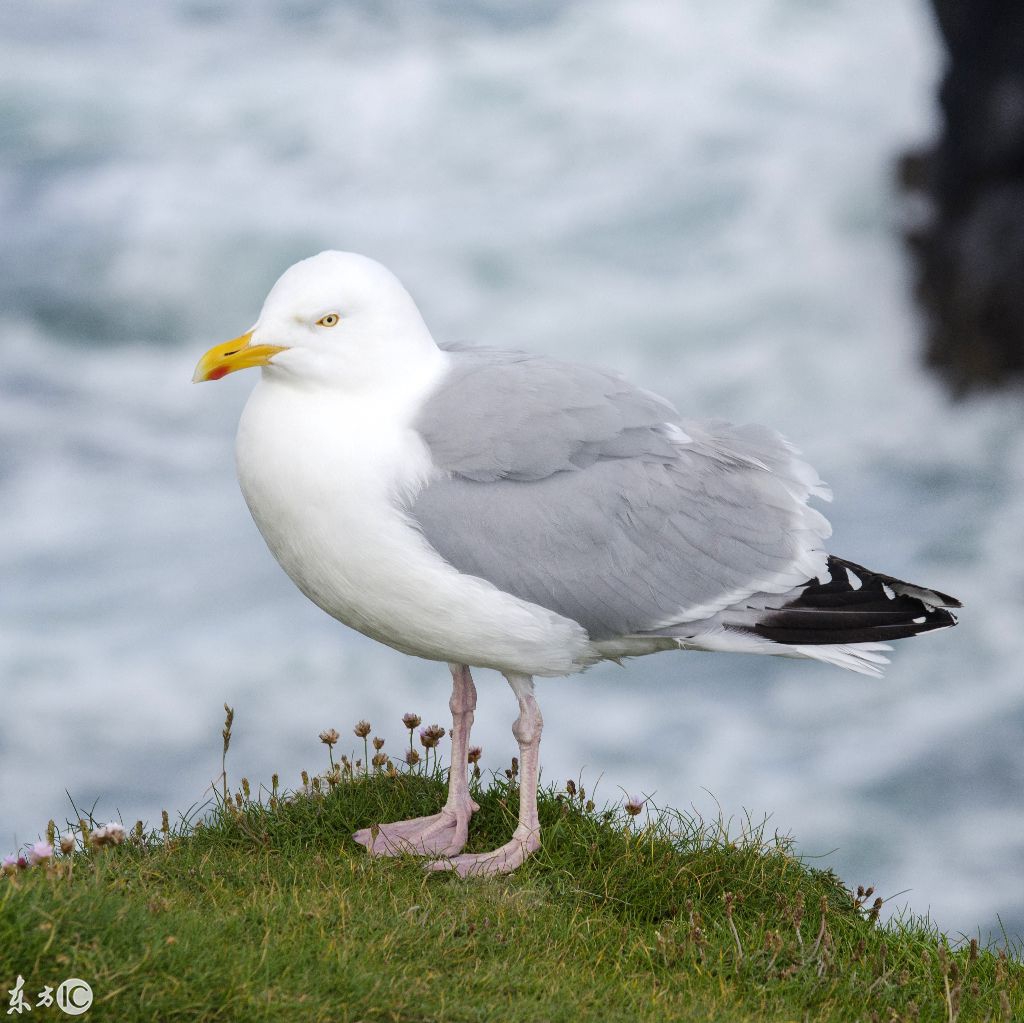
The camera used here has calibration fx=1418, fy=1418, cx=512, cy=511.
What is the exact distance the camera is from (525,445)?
5.32 metres

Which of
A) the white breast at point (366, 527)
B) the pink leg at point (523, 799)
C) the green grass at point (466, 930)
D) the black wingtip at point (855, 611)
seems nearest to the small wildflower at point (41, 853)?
the green grass at point (466, 930)

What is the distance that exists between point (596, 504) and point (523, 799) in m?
1.25

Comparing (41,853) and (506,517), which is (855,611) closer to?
(506,517)

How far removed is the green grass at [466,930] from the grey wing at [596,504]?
1014mm

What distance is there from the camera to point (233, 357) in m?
5.13

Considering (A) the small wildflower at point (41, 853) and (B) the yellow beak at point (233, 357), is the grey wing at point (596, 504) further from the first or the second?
(A) the small wildflower at point (41, 853)

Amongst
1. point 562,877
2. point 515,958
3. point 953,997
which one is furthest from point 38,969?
point 953,997

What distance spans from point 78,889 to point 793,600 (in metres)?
2.94

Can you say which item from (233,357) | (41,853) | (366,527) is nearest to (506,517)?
(366,527)

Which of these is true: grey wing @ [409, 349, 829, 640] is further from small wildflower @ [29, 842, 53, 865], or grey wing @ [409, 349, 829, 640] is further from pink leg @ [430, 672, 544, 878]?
small wildflower @ [29, 842, 53, 865]

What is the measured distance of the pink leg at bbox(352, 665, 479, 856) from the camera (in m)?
5.67

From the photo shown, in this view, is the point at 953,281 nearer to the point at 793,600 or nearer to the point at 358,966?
the point at 793,600

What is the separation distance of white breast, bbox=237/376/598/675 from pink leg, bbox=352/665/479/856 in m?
0.69

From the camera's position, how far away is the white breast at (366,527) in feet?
16.8
